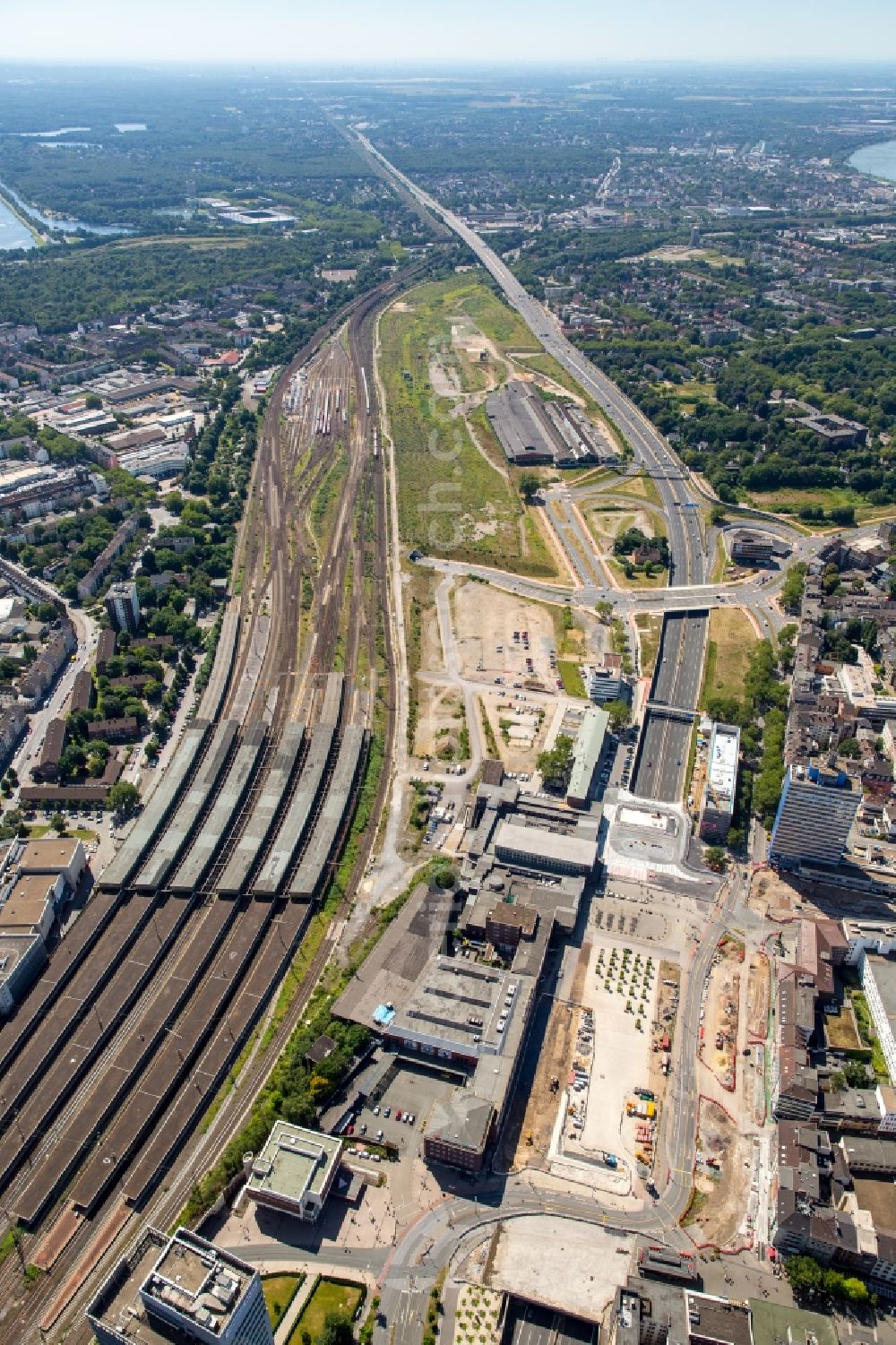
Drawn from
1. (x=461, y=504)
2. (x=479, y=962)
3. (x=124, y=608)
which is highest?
(x=461, y=504)

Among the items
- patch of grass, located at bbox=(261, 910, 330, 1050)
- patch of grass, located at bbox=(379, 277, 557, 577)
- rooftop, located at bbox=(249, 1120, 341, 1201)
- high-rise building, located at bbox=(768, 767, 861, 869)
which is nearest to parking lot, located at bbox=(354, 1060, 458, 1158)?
rooftop, located at bbox=(249, 1120, 341, 1201)

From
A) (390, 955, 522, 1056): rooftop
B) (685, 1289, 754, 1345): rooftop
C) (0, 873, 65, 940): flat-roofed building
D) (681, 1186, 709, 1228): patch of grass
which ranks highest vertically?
(0, 873, 65, 940): flat-roofed building

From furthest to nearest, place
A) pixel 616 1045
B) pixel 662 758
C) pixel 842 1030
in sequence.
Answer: pixel 662 758
pixel 842 1030
pixel 616 1045

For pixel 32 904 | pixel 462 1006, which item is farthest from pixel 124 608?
pixel 462 1006

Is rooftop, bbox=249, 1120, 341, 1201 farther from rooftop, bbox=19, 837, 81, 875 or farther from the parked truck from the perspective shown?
rooftop, bbox=19, 837, 81, 875

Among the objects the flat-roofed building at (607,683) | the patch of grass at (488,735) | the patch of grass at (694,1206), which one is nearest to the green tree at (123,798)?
the patch of grass at (488,735)

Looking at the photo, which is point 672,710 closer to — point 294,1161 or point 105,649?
point 294,1161

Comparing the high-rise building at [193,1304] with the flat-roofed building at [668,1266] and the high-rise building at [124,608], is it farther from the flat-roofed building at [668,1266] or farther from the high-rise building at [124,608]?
the high-rise building at [124,608]

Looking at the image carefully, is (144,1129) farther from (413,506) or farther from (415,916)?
(413,506)
